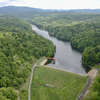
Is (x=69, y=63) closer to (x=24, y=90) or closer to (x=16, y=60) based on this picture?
(x=16, y=60)

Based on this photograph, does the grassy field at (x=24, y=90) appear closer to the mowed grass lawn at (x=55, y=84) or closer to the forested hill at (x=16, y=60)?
the forested hill at (x=16, y=60)

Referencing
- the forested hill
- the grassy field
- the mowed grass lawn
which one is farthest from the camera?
the forested hill

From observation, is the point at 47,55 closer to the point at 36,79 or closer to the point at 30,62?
the point at 30,62

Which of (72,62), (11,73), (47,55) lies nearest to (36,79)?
(11,73)

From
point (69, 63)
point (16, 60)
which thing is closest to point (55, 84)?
point (69, 63)

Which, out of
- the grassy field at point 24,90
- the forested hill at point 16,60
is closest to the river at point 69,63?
the forested hill at point 16,60

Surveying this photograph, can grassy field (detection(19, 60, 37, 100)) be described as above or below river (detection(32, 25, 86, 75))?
below

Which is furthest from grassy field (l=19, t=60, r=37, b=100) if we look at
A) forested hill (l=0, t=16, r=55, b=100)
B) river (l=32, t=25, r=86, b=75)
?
river (l=32, t=25, r=86, b=75)

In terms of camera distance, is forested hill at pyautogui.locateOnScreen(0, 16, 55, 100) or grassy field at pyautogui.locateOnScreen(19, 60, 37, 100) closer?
grassy field at pyautogui.locateOnScreen(19, 60, 37, 100)

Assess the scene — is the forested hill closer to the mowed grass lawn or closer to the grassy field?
the grassy field
